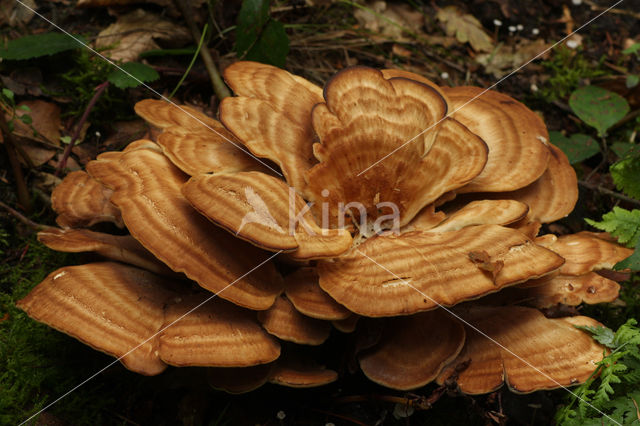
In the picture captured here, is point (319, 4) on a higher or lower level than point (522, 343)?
higher

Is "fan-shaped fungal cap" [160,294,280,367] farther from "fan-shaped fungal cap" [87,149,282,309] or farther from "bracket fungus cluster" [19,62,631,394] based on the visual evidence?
"fan-shaped fungal cap" [87,149,282,309]

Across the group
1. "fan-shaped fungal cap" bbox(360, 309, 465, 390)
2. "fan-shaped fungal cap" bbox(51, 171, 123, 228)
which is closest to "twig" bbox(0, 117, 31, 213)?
"fan-shaped fungal cap" bbox(51, 171, 123, 228)

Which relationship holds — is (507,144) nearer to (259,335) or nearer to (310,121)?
(310,121)

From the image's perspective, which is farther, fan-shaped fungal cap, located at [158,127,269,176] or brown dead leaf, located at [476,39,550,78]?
brown dead leaf, located at [476,39,550,78]

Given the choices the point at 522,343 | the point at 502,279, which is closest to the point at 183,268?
the point at 502,279

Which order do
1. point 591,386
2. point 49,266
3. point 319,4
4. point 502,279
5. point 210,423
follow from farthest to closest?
1. point 319,4
2. point 49,266
3. point 210,423
4. point 591,386
5. point 502,279
